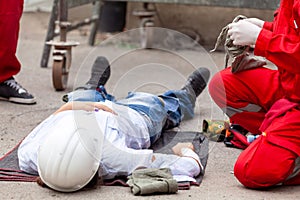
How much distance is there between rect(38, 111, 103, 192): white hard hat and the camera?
1918 mm

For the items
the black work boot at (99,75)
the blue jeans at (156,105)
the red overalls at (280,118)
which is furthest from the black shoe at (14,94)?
the red overalls at (280,118)

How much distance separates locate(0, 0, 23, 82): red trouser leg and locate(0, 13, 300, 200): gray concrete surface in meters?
0.17

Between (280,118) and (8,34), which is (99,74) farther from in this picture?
(280,118)

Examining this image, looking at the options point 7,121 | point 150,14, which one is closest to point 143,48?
point 150,14

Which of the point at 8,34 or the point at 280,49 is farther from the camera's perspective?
the point at 8,34

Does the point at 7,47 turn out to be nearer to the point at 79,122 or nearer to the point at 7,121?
the point at 7,121

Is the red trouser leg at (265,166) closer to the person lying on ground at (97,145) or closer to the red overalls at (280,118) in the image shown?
the red overalls at (280,118)

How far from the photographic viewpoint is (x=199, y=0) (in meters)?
3.71

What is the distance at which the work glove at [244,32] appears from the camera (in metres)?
2.05

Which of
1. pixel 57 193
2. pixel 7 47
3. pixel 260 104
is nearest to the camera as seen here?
pixel 57 193

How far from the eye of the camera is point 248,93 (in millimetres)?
2463

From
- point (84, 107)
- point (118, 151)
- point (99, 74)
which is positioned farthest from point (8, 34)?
point (118, 151)

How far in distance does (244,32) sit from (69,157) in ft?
2.23

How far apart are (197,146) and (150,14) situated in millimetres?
2255
